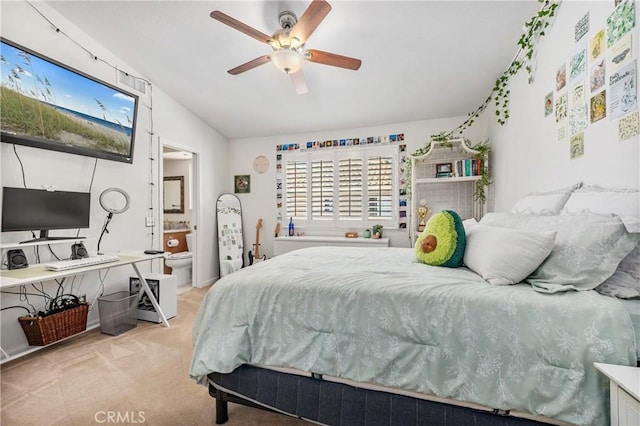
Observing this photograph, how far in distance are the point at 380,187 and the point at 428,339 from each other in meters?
3.07

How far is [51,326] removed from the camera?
89.9 inches

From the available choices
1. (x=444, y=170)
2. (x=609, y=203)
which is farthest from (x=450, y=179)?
(x=609, y=203)

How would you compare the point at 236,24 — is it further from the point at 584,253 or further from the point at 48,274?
the point at 584,253

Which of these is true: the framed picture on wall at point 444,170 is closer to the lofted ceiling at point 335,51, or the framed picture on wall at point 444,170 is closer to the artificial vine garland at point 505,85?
the artificial vine garland at point 505,85

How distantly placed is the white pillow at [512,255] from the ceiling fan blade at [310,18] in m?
1.65

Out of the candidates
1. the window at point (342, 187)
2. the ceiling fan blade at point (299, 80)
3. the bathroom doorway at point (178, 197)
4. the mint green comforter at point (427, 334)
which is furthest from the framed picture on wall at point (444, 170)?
the bathroom doorway at point (178, 197)

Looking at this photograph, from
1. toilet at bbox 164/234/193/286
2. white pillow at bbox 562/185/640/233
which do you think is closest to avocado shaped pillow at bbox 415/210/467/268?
white pillow at bbox 562/185/640/233

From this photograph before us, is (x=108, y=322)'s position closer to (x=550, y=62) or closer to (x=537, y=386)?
(x=537, y=386)

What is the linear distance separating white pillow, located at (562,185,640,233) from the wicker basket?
355 centimetres

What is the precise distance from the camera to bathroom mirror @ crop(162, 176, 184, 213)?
5707 millimetres

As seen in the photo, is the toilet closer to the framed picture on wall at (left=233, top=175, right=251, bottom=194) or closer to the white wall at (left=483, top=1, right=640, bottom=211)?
the framed picture on wall at (left=233, top=175, right=251, bottom=194)

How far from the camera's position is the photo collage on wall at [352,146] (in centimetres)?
396

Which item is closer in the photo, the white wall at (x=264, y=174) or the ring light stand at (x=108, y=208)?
the ring light stand at (x=108, y=208)

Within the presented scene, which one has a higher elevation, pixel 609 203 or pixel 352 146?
pixel 352 146
